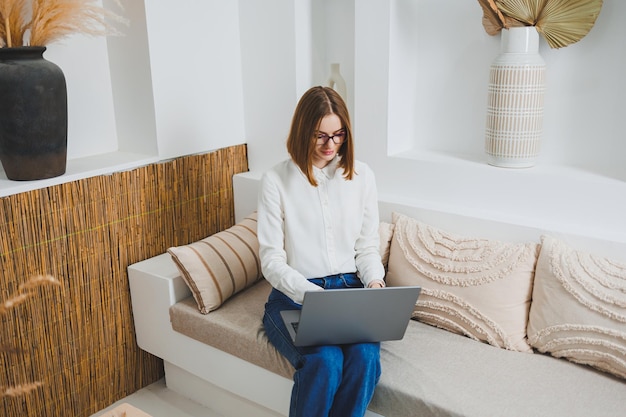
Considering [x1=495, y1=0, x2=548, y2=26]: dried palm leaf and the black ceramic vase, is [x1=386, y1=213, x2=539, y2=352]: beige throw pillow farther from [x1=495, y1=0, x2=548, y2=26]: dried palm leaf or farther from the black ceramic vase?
the black ceramic vase

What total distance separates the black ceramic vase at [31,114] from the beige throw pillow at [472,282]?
125 centimetres

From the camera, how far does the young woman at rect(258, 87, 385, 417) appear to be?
1879 millimetres

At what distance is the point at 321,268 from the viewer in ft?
6.56

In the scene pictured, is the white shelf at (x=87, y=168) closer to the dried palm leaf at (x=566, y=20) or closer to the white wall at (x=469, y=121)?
the white wall at (x=469, y=121)

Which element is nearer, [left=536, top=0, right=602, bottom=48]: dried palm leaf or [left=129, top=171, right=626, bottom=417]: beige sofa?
[left=129, top=171, right=626, bottom=417]: beige sofa

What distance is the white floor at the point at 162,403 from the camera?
2.36 m

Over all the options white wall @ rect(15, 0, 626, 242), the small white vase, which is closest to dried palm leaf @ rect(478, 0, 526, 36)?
white wall @ rect(15, 0, 626, 242)

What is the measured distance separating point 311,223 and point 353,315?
0.39m

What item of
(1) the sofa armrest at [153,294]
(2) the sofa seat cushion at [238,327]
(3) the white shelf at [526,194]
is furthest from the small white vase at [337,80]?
(1) the sofa armrest at [153,294]

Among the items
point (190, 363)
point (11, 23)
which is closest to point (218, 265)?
point (190, 363)

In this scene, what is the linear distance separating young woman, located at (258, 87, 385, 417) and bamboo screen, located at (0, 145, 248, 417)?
0.67 m

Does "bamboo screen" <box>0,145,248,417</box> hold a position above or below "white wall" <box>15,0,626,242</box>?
below

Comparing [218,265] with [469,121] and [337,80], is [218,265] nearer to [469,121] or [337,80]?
[337,80]

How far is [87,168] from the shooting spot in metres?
2.28
